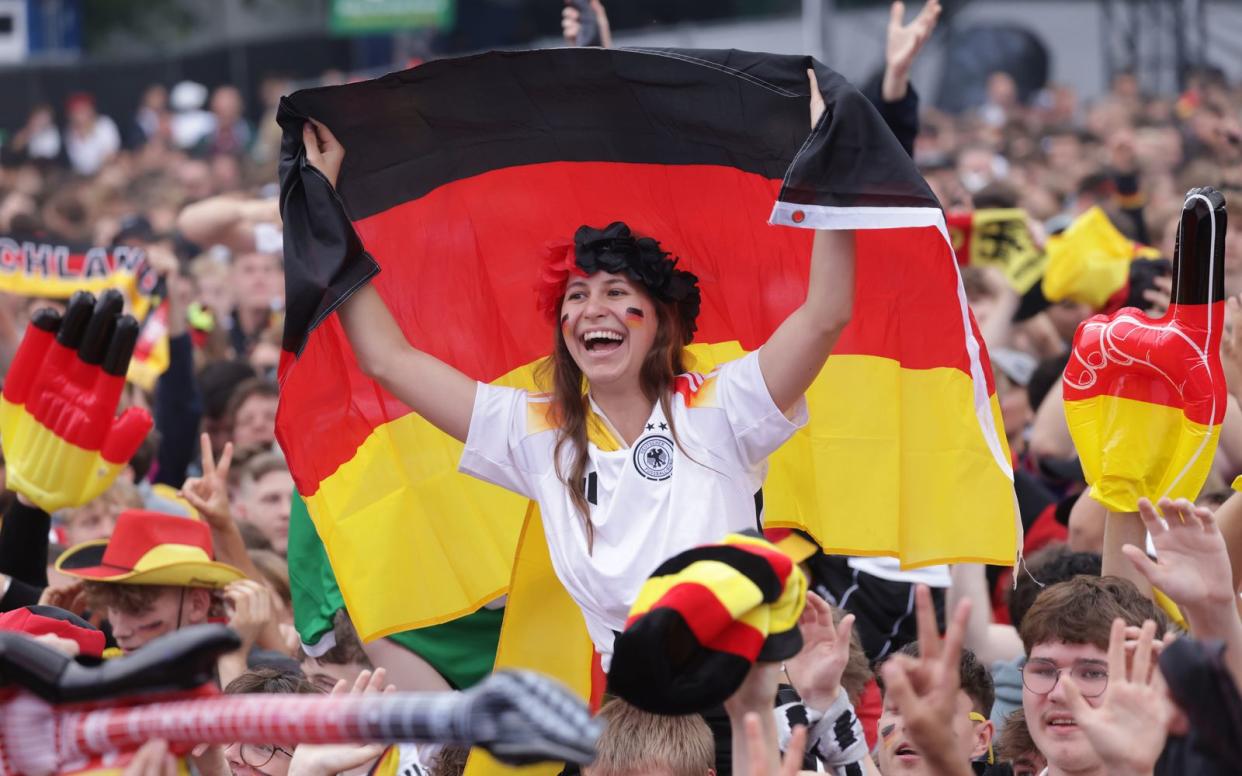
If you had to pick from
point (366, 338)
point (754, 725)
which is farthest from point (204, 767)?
point (754, 725)

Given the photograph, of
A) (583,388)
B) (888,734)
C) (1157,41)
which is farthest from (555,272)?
(1157,41)

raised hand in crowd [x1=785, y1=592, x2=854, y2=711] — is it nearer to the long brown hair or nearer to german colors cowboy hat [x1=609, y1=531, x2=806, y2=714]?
the long brown hair

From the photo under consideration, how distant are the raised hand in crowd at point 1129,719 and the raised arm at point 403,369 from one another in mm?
1714

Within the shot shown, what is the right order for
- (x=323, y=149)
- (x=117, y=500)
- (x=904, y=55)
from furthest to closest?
(x=117, y=500) < (x=904, y=55) < (x=323, y=149)

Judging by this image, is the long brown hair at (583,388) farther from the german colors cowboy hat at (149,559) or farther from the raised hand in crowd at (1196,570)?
the german colors cowboy hat at (149,559)

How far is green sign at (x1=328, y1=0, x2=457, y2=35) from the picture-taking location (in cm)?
1664

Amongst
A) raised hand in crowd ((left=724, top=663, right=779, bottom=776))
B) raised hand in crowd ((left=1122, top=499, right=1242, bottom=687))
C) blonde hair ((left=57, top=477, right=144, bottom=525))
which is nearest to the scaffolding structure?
blonde hair ((left=57, top=477, right=144, bottom=525))

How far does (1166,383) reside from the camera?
4484 millimetres

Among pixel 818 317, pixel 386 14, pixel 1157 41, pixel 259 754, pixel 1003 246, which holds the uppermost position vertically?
pixel 386 14

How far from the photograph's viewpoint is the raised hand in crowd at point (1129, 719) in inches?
124

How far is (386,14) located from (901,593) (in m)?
12.1

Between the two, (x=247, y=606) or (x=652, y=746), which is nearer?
(x=652, y=746)

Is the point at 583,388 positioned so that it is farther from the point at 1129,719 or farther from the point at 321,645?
the point at 1129,719

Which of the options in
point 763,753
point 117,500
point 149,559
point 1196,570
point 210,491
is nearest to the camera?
point 763,753
